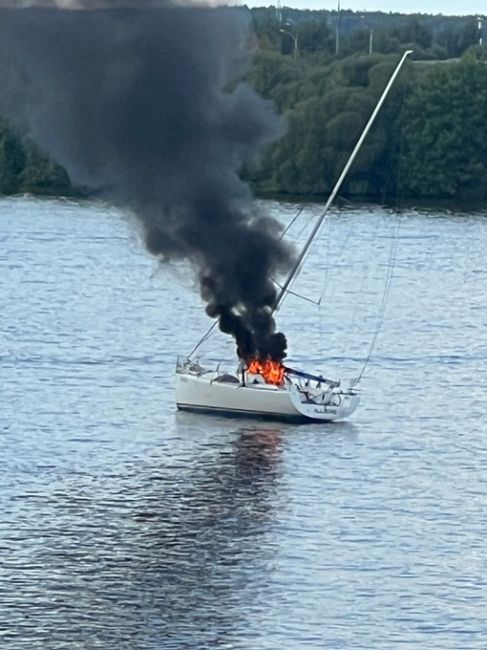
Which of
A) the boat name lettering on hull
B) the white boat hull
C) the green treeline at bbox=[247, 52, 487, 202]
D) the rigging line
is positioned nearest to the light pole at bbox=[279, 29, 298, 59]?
the green treeline at bbox=[247, 52, 487, 202]

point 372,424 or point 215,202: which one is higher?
point 215,202

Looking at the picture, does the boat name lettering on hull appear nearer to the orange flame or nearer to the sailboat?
the sailboat

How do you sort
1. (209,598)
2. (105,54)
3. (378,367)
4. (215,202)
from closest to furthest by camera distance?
(209,598) → (105,54) → (215,202) → (378,367)

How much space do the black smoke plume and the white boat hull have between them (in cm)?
141

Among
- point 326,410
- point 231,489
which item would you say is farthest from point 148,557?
point 326,410

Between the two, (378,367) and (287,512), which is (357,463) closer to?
(287,512)

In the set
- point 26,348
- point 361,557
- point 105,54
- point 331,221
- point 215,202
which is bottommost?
point 331,221

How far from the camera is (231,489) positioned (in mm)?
62281

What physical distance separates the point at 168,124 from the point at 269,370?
888 cm

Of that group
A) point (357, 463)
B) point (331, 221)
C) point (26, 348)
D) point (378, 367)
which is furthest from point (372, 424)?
point (331, 221)

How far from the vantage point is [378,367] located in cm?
8750

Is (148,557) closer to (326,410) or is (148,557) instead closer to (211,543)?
(211,543)

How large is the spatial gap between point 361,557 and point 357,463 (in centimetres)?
1090

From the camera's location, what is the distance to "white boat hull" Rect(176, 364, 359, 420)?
230 ft
